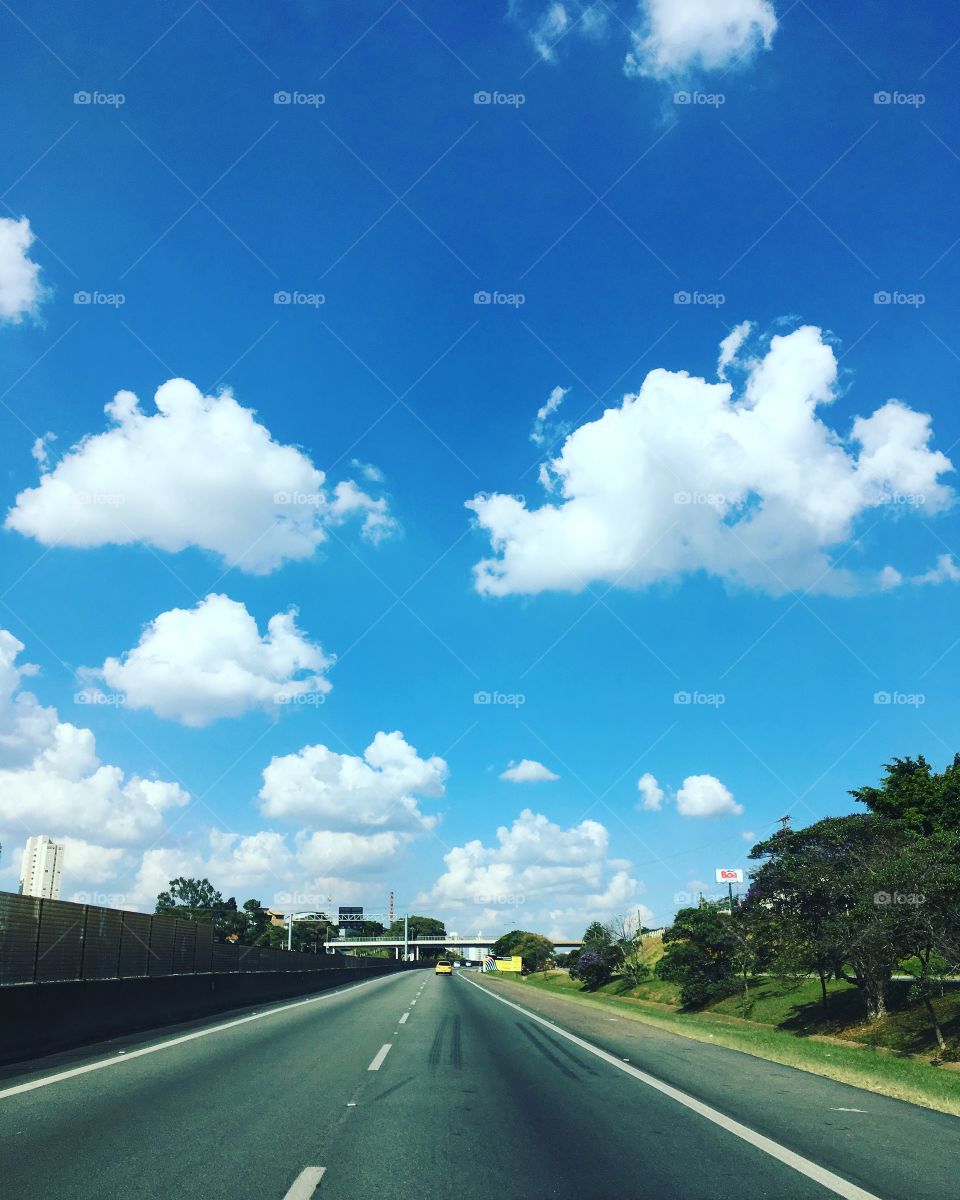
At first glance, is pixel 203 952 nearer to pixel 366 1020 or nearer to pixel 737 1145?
pixel 366 1020

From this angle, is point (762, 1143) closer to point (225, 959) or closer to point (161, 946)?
point (161, 946)

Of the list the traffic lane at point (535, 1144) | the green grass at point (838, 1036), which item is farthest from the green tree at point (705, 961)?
the traffic lane at point (535, 1144)

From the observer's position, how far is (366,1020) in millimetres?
22875

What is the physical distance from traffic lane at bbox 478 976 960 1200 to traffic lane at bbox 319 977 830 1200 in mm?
612

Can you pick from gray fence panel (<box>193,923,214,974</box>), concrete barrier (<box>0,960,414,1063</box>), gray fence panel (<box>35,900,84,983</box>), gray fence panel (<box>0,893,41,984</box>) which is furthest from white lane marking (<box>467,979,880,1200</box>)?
gray fence panel (<box>193,923,214,974</box>)

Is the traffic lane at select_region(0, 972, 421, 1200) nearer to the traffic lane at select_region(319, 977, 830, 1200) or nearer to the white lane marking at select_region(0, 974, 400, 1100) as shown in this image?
the white lane marking at select_region(0, 974, 400, 1100)

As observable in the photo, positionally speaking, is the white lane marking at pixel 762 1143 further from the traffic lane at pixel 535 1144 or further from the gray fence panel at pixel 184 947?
the gray fence panel at pixel 184 947

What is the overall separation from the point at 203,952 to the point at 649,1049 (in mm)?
14399

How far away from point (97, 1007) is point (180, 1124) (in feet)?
28.3

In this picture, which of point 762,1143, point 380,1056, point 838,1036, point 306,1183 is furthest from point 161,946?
point 838,1036

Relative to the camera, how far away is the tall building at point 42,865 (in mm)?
149625

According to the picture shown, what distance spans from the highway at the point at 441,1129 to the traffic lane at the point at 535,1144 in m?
0.03

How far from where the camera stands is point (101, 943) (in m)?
17.5

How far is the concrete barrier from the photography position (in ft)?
41.1
